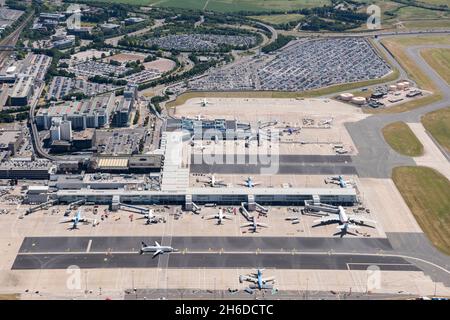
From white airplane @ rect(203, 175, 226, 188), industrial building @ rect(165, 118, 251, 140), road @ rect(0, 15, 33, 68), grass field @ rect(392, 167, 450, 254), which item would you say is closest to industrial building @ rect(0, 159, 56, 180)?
white airplane @ rect(203, 175, 226, 188)

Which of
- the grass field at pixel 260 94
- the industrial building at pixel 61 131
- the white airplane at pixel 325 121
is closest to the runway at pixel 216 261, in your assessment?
the industrial building at pixel 61 131

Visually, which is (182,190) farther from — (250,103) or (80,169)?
Result: (250,103)

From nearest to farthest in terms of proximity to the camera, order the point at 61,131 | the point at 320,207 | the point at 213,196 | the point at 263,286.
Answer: the point at 263,286 → the point at 320,207 → the point at 213,196 → the point at 61,131

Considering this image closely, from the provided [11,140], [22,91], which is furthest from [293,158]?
[22,91]

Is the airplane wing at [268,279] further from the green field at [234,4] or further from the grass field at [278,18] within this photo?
the green field at [234,4]

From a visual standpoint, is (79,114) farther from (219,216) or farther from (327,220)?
(327,220)
